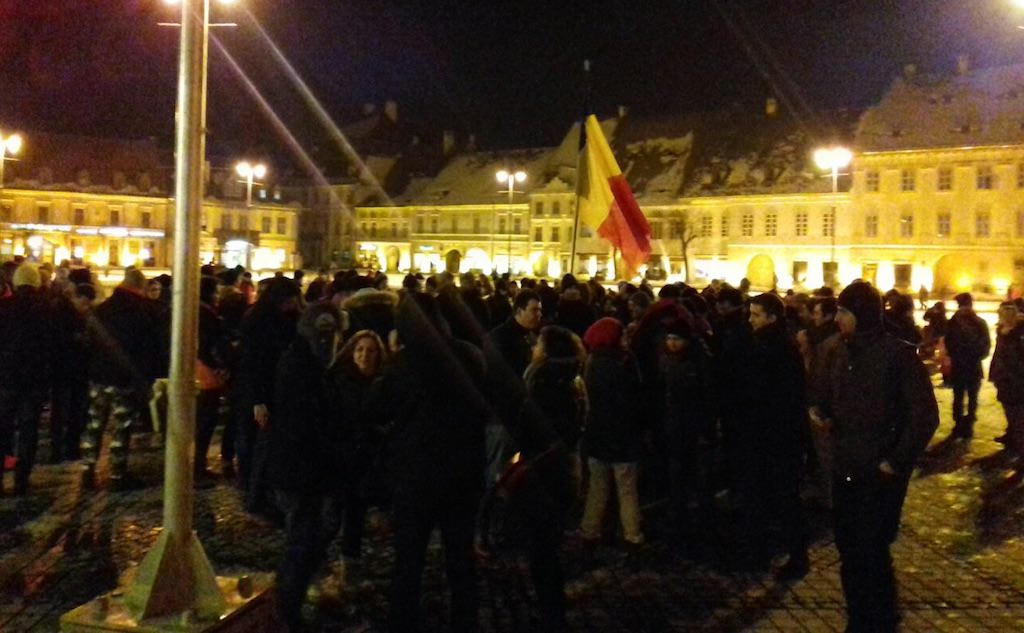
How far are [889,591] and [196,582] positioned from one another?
3975mm

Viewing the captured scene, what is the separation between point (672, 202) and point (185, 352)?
63.8 m

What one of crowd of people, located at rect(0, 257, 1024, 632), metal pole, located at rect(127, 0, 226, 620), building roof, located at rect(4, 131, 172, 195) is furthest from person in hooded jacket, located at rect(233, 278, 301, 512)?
building roof, located at rect(4, 131, 172, 195)

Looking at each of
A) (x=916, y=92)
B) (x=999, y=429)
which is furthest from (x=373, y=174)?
(x=999, y=429)

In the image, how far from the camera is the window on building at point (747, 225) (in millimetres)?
63884

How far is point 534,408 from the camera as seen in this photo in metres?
5.81

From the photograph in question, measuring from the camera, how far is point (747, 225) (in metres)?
64.1

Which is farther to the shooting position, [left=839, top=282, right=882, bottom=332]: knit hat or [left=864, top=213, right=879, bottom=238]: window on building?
[left=864, top=213, right=879, bottom=238]: window on building

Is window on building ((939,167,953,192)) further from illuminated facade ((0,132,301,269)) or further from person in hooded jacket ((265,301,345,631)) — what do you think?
person in hooded jacket ((265,301,345,631))

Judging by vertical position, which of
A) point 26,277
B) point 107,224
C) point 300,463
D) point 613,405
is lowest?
point 300,463

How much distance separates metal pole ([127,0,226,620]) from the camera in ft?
14.7

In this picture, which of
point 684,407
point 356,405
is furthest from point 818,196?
point 356,405

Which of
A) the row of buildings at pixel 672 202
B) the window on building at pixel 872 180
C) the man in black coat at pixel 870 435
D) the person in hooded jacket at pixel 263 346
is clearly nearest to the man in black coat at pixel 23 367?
the person in hooded jacket at pixel 263 346

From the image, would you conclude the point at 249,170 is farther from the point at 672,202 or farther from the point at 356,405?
the point at 672,202

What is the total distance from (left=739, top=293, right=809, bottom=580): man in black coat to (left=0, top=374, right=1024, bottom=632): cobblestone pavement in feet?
1.35
